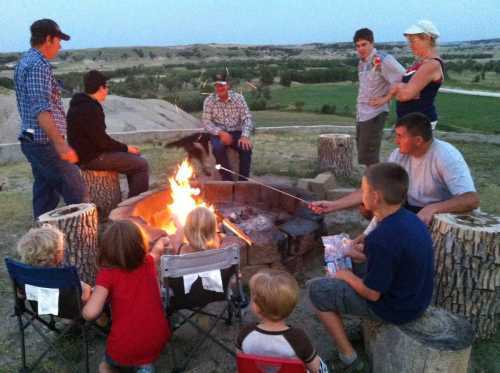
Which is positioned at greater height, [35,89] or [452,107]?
[35,89]

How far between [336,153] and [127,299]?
5171 millimetres

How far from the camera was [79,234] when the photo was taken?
3443 mm

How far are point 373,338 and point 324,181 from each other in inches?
139

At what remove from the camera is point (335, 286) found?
2729mm

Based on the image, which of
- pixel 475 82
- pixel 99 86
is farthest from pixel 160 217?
pixel 475 82

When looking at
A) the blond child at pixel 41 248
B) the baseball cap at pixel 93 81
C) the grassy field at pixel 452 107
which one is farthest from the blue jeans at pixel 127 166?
the grassy field at pixel 452 107

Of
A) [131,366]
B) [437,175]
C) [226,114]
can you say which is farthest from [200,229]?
[226,114]

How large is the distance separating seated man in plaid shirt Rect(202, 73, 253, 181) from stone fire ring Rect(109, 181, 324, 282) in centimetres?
83

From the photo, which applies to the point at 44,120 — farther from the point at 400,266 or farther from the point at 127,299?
the point at 400,266

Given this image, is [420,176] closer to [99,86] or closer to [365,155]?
[365,155]

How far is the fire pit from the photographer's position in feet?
12.6

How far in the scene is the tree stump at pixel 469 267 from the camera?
2.87m

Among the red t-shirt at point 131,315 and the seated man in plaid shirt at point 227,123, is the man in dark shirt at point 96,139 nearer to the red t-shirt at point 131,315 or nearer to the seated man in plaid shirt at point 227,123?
the seated man in plaid shirt at point 227,123

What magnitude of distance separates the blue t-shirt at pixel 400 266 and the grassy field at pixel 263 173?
0.79 metres
